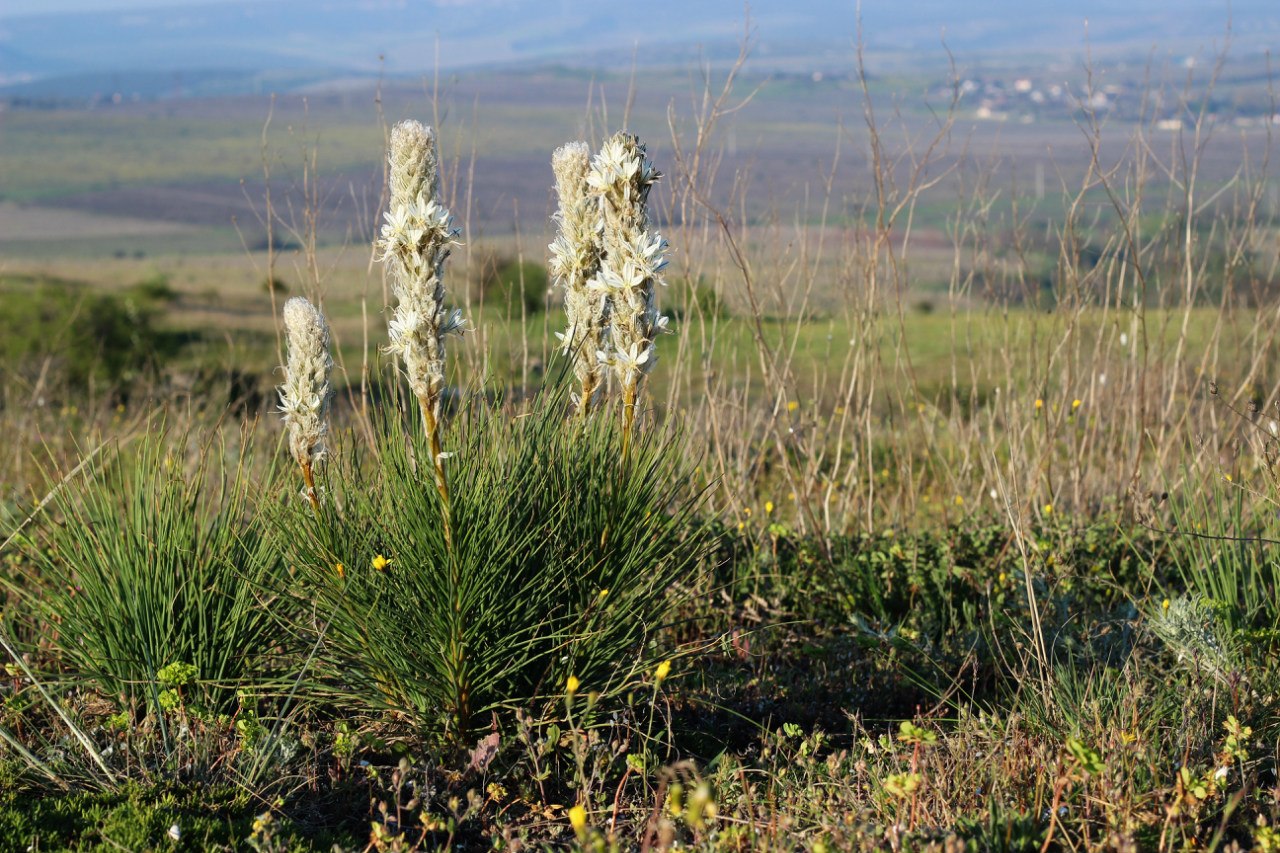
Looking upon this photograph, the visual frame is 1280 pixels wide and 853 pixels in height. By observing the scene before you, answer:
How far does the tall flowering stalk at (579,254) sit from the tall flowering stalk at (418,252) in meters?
0.37

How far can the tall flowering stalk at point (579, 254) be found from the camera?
293cm

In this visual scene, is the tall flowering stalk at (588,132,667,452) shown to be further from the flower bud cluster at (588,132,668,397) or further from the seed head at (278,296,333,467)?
the seed head at (278,296,333,467)

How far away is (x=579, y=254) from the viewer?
303 cm

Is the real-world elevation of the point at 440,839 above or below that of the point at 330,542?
below

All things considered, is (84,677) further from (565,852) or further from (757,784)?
(757,784)

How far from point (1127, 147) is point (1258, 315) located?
87 cm

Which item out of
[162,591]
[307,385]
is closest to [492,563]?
[307,385]

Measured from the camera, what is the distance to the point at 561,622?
320 centimetres

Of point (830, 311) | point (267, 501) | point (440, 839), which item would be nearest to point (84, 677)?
point (267, 501)

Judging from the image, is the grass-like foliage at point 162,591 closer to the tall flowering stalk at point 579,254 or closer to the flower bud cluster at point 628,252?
the tall flowering stalk at point 579,254

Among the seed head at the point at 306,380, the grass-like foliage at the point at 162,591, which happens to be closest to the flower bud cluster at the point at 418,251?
the seed head at the point at 306,380

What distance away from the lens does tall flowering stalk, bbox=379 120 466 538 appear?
263 cm

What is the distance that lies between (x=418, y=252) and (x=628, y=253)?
53 centimetres

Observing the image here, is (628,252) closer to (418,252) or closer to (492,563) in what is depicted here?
(418,252)
